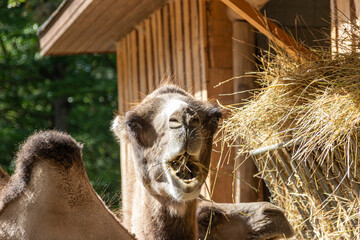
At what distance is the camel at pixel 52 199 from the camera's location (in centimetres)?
280

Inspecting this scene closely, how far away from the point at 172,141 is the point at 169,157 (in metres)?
0.10

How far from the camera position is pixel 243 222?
439 centimetres

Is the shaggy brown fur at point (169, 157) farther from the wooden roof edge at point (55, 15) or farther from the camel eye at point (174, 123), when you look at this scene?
the wooden roof edge at point (55, 15)

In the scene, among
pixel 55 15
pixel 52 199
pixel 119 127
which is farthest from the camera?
pixel 55 15

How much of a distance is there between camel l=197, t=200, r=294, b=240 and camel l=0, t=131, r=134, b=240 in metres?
1.41

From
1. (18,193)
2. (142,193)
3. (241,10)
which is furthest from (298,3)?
(18,193)

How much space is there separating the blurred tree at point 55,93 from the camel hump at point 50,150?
12557mm

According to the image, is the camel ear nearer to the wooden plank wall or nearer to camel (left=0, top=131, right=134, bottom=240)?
the wooden plank wall

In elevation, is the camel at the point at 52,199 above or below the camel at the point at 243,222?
above

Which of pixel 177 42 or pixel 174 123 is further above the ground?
pixel 177 42

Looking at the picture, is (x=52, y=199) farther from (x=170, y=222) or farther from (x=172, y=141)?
(x=170, y=222)

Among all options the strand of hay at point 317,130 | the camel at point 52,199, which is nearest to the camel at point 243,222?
the strand of hay at point 317,130

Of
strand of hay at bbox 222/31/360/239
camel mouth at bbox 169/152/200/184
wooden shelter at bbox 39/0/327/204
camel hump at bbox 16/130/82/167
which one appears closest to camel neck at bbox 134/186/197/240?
camel mouth at bbox 169/152/200/184

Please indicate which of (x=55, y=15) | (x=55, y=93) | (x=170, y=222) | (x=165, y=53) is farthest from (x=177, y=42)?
(x=55, y=93)
